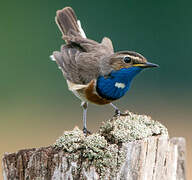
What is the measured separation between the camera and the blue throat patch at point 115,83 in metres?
6.24

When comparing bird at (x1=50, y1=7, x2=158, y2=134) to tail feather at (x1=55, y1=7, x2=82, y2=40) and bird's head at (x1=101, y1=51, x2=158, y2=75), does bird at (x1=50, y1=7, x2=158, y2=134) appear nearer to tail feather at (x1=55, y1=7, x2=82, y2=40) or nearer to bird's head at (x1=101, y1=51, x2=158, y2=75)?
bird's head at (x1=101, y1=51, x2=158, y2=75)

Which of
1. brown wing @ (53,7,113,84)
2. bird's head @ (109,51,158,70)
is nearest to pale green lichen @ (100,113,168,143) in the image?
bird's head @ (109,51,158,70)

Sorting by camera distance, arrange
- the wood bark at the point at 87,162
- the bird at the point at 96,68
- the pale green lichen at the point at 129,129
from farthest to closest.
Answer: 1. the bird at the point at 96,68
2. the pale green lichen at the point at 129,129
3. the wood bark at the point at 87,162

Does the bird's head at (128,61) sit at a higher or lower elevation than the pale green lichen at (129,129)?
higher

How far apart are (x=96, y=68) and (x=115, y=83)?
1.27 feet

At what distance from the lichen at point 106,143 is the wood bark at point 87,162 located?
0.11ft

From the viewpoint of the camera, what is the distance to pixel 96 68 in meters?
6.63

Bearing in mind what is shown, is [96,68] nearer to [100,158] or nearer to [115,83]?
[115,83]

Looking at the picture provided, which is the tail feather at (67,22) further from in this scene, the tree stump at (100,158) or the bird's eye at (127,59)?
the tree stump at (100,158)

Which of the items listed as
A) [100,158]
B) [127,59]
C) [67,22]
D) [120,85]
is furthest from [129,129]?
[67,22]

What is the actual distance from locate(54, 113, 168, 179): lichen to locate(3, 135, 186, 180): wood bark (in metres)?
0.03

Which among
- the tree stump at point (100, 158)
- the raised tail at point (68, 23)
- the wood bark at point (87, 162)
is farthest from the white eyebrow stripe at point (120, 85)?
the raised tail at point (68, 23)

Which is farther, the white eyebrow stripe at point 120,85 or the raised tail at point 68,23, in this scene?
the raised tail at point 68,23

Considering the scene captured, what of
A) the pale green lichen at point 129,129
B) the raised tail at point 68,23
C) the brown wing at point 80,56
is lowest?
the pale green lichen at point 129,129
